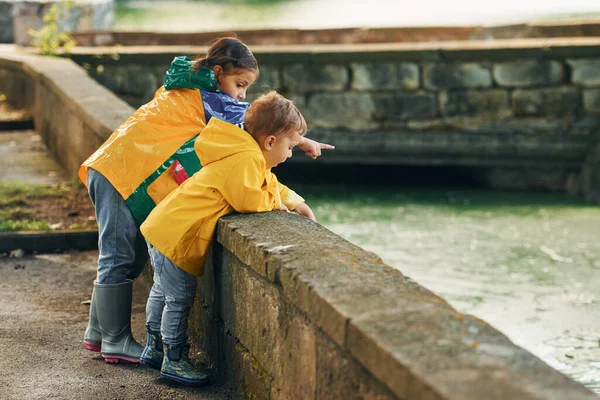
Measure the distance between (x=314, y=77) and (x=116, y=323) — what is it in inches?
275

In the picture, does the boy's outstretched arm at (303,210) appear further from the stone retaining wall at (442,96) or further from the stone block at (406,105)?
the stone block at (406,105)

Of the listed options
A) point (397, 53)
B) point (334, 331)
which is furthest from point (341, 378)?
point (397, 53)

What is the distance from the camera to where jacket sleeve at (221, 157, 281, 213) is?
3.19 meters

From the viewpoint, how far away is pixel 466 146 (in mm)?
10438

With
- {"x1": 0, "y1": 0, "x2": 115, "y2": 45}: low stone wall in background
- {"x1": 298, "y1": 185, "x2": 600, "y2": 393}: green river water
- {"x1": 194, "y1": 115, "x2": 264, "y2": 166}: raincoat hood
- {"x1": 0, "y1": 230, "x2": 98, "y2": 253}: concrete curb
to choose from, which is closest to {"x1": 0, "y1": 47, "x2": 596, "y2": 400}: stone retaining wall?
{"x1": 194, "y1": 115, "x2": 264, "y2": 166}: raincoat hood

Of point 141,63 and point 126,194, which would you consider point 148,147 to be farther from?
point 141,63

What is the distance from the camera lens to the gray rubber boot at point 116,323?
143 inches

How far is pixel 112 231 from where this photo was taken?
3.63 metres

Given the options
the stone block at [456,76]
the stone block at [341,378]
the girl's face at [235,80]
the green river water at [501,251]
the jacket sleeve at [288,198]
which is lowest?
the green river water at [501,251]

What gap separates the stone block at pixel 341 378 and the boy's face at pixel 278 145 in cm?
99

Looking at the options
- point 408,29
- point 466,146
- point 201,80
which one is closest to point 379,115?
point 466,146

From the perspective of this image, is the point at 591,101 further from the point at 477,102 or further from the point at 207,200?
the point at 207,200

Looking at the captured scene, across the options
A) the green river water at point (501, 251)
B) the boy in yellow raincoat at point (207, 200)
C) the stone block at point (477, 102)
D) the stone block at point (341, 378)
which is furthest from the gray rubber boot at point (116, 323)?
the stone block at point (477, 102)

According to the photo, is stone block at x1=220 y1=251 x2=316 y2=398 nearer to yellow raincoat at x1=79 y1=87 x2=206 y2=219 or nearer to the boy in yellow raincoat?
the boy in yellow raincoat
